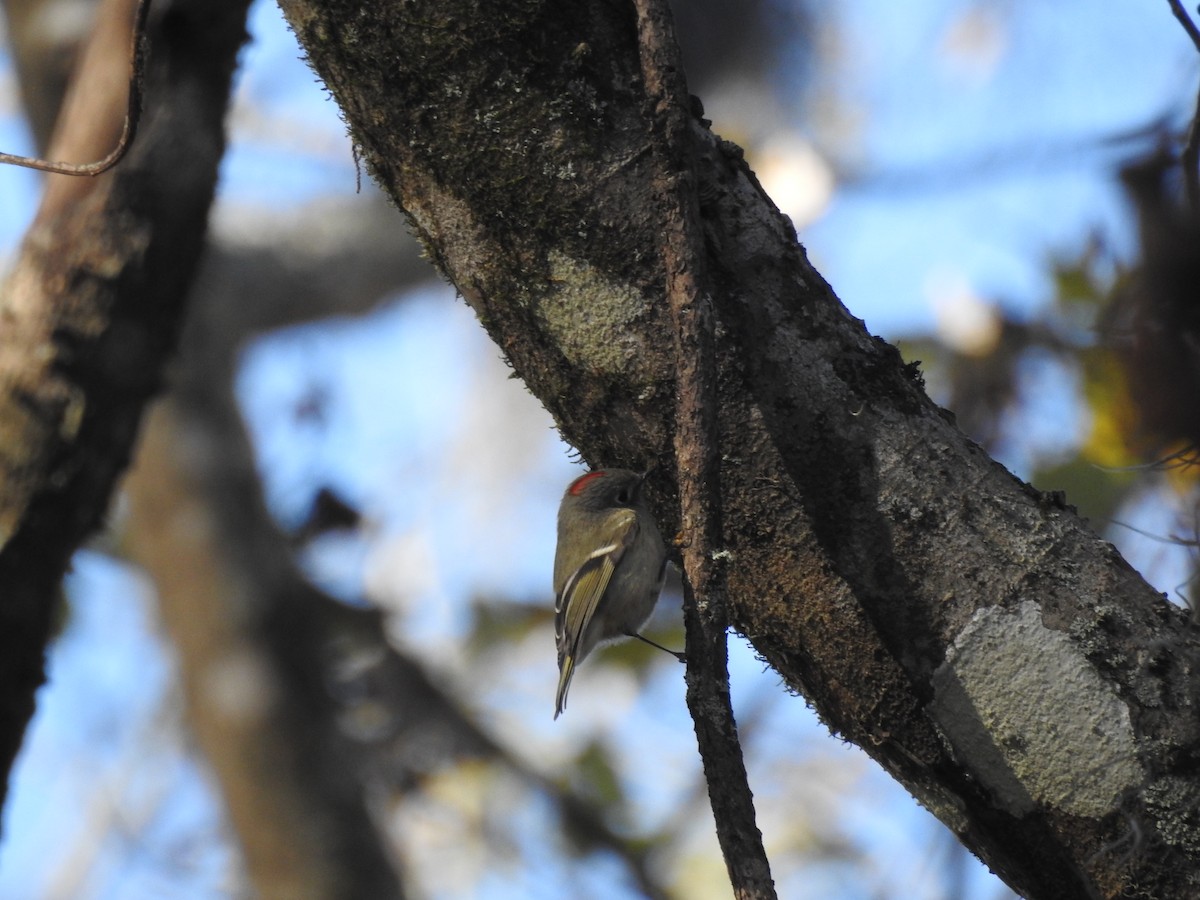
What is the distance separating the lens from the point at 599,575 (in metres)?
3.59

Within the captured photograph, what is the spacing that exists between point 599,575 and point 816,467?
1620 millimetres

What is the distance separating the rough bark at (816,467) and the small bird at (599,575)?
1.28 metres

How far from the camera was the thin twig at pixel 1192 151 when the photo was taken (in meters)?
2.47

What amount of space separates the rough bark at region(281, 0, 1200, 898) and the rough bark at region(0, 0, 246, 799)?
2178 millimetres

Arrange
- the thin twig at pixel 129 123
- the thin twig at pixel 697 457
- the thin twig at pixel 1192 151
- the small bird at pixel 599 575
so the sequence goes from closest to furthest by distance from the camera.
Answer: the thin twig at pixel 697 457 < the thin twig at pixel 1192 151 < the thin twig at pixel 129 123 < the small bird at pixel 599 575

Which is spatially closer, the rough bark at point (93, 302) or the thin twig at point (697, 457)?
the thin twig at point (697, 457)

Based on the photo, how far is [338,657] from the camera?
8.09 meters

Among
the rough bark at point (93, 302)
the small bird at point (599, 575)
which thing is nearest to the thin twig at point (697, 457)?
the small bird at point (599, 575)

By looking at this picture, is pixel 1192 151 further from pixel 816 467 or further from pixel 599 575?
pixel 599 575

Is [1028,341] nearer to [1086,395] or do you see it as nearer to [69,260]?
[1086,395]

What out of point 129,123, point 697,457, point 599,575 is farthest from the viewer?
point 599,575

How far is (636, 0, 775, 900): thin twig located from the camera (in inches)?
69.5

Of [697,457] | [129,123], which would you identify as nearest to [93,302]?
[129,123]

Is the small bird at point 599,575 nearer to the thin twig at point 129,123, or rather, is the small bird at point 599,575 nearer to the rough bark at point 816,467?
the rough bark at point 816,467
